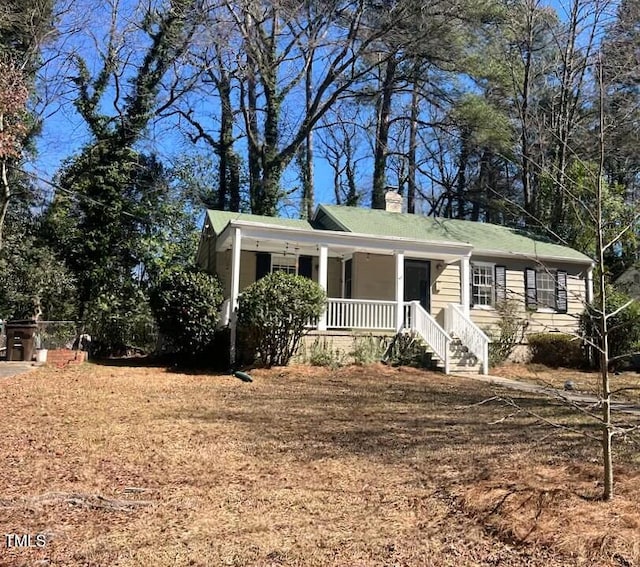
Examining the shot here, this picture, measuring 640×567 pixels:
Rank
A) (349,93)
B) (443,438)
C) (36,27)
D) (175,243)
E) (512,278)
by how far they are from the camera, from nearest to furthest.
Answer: (443,438)
(512,278)
(36,27)
(175,243)
(349,93)

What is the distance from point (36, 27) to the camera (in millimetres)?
18234

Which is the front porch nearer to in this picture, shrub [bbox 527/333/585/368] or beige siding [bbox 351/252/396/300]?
beige siding [bbox 351/252/396/300]

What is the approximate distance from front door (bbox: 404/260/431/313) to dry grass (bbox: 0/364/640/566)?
8292 mm

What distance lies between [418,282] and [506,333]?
2.85m

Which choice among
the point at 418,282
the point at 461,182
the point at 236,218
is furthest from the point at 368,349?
the point at 461,182

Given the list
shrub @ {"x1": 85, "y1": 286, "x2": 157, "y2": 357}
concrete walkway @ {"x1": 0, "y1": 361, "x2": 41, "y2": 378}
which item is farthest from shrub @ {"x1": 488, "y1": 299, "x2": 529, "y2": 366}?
concrete walkway @ {"x1": 0, "y1": 361, "x2": 41, "y2": 378}

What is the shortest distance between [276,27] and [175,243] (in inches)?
389

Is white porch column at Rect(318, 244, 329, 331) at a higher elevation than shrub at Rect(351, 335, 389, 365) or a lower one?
higher

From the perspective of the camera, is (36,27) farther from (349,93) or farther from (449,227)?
(449,227)

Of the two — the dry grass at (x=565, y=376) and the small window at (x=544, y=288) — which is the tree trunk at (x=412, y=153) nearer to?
the small window at (x=544, y=288)

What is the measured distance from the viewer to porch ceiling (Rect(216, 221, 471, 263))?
13.2 m

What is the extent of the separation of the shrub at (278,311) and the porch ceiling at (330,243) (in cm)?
168

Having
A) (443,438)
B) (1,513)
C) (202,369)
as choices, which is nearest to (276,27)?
(202,369)

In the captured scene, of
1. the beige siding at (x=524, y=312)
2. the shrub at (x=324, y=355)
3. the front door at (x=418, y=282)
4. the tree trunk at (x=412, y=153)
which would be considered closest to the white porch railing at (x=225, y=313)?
the shrub at (x=324, y=355)
